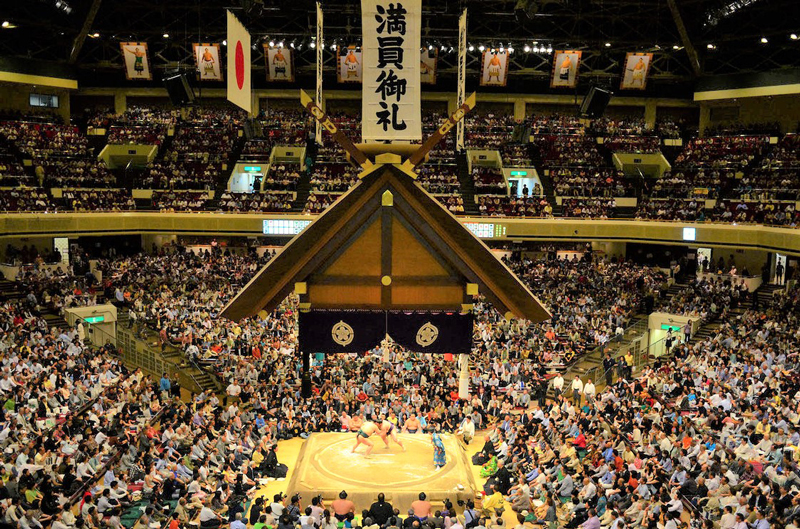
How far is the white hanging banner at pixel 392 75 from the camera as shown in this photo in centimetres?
739

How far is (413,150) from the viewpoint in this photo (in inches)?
273

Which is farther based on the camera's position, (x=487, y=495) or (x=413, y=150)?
(x=487, y=495)

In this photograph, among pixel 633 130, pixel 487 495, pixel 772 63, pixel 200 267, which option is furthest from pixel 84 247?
pixel 772 63

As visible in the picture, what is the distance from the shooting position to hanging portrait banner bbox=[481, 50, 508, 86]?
30.4 meters

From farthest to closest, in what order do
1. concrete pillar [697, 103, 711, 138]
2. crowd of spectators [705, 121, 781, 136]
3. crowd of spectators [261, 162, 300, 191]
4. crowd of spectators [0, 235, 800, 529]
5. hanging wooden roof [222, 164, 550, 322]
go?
concrete pillar [697, 103, 711, 138] < crowd of spectators [705, 121, 781, 136] < crowd of spectators [261, 162, 300, 191] < crowd of spectators [0, 235, 800, 529] < hanging wooden roof [222, 164, 550, 322]

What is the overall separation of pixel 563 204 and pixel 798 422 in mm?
17618

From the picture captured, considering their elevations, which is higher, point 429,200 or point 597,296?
point 429,200

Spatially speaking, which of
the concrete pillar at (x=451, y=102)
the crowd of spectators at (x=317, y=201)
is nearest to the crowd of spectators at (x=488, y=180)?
the concrete pillar at (x=451, y=102)

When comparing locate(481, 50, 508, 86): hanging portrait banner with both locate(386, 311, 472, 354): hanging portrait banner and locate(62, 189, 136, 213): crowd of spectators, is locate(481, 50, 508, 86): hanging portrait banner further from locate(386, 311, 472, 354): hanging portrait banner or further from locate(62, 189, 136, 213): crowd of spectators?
locate(386, 311, 472, 354): hanging portrait banner

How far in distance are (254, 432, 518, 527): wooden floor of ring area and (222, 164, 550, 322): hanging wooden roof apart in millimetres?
5454

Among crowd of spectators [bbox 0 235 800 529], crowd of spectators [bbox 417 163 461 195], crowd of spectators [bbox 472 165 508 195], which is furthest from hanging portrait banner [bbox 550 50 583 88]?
crowd of spectators [bbox 0 235 800 529]

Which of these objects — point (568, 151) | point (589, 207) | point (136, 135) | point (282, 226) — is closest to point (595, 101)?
point (568, 151)

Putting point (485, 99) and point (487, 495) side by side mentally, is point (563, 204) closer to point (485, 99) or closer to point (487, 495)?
point (485, 99)

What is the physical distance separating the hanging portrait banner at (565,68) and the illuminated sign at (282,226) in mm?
12376
